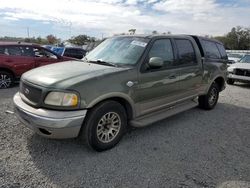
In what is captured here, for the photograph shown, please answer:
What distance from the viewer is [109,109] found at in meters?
3.57

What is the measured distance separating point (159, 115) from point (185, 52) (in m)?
1.55

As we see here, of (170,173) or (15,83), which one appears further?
(15,83)

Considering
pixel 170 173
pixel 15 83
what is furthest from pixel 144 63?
pixel 15 83

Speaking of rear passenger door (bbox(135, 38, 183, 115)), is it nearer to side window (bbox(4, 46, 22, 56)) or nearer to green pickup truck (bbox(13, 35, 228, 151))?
green pickup truck (bbox(13, 35, 228, 151))

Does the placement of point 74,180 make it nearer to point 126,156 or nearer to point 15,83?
point 126,156

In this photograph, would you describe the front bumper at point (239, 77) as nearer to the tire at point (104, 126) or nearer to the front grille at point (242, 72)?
the front grille at point (242, 72)

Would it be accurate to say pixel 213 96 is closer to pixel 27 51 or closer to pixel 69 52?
pixel 27 51

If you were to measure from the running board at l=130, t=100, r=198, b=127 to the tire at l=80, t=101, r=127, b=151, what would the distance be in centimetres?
28

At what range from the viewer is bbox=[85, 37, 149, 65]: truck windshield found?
4.07 metres

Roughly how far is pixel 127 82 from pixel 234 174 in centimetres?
205

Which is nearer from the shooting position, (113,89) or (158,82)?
(113,89)

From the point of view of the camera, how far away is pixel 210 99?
20.5 feet

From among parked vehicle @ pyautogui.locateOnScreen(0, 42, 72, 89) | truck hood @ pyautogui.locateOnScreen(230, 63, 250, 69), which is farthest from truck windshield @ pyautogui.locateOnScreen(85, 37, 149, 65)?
truck hood @ pyautogui.locateOnScreen(230, 63, 250, 69)

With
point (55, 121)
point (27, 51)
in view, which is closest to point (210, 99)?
point (55, 121)
